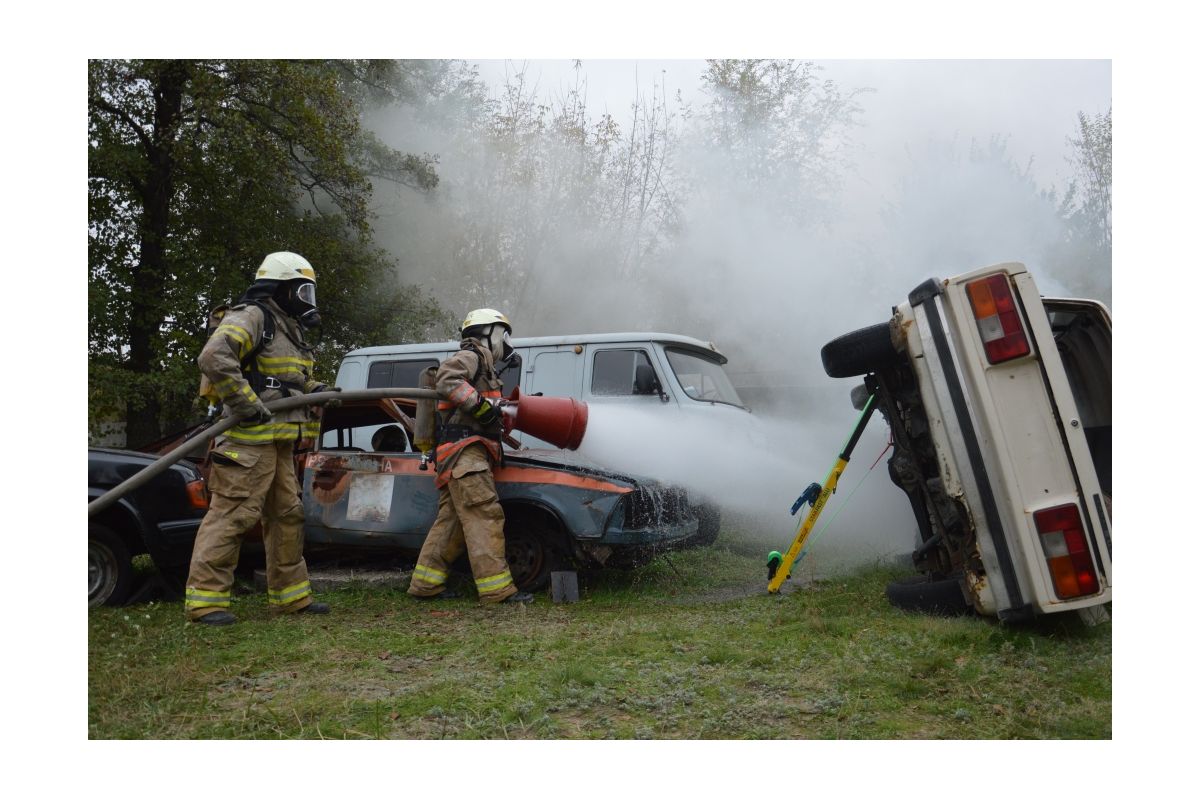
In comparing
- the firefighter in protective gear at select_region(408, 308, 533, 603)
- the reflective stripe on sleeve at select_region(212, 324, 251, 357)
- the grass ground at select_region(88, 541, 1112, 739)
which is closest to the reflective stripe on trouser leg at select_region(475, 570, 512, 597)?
the firefighter in protective gear at select_region(408, 308, 533, 603)

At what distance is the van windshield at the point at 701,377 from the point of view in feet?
25.2

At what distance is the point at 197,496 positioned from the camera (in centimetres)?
528

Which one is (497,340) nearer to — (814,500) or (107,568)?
(814,500)

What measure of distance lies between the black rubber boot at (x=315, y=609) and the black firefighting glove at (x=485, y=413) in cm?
146

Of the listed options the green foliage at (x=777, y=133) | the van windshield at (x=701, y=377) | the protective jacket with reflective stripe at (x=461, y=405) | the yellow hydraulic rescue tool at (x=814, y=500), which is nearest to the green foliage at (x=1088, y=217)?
the green foliage at (x=777, y=133)

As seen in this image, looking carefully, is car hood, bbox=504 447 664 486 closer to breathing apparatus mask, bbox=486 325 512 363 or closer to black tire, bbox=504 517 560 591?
black tire, bbox=504 517 560 591

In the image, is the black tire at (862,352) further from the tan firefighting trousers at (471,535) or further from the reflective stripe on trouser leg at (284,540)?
the reflective stripe on trouser leg at (284,540)

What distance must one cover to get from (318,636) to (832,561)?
143 inches

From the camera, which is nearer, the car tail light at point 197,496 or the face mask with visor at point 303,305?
the face mask with visor at point 303,305

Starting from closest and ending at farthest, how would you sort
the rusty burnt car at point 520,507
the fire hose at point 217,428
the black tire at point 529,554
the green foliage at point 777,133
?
the fire hose at point 217,428 → the rusty burnt car at point 520,507 → the black tire at point 529,554 → the green foliage at point 777,133

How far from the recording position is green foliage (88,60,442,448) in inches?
334

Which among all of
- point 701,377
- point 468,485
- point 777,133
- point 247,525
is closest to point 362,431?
point 468,485

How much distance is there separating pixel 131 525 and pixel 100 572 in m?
0.32

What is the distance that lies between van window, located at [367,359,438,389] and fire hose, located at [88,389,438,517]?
3.73 metres
